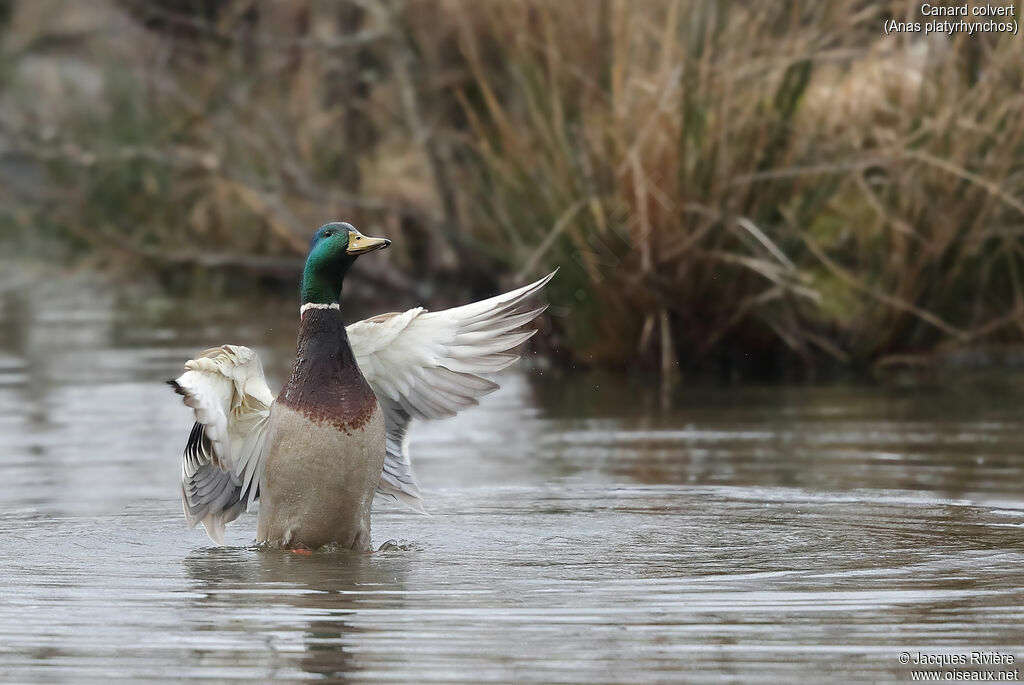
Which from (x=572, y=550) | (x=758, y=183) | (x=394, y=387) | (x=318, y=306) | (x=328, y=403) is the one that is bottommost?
(x=572, y=550)

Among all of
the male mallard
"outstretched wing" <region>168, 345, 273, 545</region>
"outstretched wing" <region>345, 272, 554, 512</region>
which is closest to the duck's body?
the male mallard

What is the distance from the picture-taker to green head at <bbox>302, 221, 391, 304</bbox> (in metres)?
6.75

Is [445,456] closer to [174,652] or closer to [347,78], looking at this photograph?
[174,652]

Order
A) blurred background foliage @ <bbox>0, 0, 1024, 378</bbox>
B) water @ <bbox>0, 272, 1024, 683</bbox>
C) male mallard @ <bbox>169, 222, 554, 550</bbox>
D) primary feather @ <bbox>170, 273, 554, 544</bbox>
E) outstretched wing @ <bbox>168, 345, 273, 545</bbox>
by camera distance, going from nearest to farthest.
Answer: water @ <bbox>0, 272, 1024, 683</bbox>, outstretched wing @ <bbox>168, 345, 273, 545</bbox>, male mallard @ <bbox>169, 222, 554, 550</bbox>, primary feather @ <bbox>170, 273, 554, 544</bbox>, blurred background foliage @ <bbox>0, 0, 1024, 378</bbox>

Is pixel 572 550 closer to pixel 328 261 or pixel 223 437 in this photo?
pixel 223 437

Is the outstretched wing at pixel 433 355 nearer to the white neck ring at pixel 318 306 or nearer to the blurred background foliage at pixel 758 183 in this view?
the white neck ring at pixel 318 306

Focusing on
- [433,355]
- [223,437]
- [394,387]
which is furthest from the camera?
[394,387]

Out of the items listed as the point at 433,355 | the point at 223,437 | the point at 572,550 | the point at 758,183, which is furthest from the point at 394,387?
the point at 758,183

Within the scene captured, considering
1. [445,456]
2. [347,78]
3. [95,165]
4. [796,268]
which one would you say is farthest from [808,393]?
[95,165]

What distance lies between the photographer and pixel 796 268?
36.0 feet

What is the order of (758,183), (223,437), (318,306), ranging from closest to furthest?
(223,437)
(318,306)
(758,183)

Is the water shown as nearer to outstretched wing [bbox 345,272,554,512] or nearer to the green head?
outstretched wing [bbox 345,272,554,512]

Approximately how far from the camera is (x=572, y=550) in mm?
6277

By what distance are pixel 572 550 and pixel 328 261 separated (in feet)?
4.59
